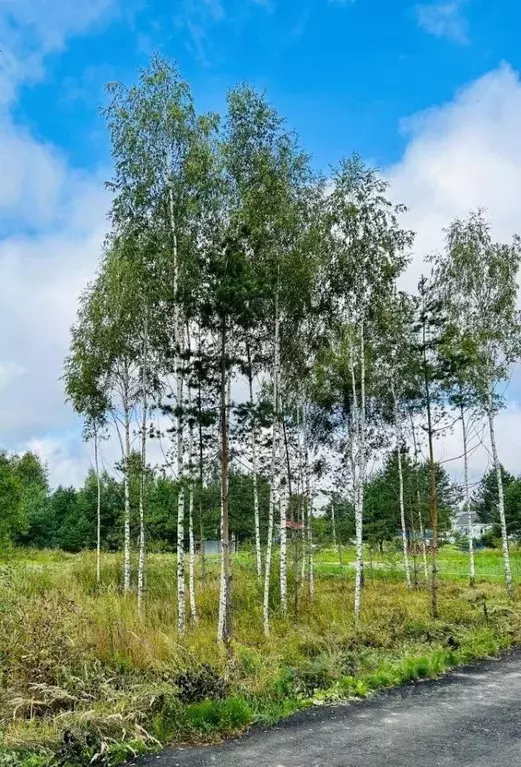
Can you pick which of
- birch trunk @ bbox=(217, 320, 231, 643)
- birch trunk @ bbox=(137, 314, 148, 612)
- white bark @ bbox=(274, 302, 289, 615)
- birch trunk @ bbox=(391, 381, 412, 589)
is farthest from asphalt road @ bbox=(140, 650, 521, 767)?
birch trunk @ bbox=(391, 381, 412, 589)

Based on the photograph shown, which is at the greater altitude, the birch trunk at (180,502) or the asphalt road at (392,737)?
the birch trunk at (180,502)

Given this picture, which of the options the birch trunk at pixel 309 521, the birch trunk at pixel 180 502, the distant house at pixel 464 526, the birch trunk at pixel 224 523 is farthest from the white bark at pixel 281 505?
the distant house at pixel 464 526

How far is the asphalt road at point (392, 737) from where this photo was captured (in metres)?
5.35

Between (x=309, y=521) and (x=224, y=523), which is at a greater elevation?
(x=224, y=523)

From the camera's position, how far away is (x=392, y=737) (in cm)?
602

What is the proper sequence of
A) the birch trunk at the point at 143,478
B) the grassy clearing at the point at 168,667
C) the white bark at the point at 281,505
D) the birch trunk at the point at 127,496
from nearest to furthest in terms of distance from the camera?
the grassy clearing at the point at 168,667 < the white bark at the point at 281,505 < the birch trunk at the point at 143,478 < the birch trunk at the point at 127,496

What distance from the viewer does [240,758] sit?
17.9ft

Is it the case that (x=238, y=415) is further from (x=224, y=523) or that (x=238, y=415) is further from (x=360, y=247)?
(x=360, y=247)

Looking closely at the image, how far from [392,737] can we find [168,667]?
2.80 metres

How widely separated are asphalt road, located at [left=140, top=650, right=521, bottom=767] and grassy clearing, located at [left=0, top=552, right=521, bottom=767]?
1.22 ft

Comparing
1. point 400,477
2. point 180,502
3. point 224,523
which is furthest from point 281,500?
point 400,477

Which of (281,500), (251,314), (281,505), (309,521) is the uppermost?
(251,314)

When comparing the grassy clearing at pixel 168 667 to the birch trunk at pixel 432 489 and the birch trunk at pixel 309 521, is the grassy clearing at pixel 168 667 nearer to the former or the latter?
the birch trunk at pixel 432 489

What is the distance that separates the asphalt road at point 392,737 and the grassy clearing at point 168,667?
372 millimetres
